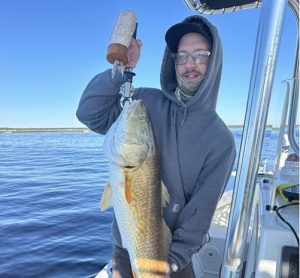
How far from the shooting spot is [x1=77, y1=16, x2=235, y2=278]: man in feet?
8.44

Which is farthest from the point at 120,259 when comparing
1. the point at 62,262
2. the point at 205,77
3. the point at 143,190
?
the point at 62,262

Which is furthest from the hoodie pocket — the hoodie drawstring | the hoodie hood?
the hoodie hood

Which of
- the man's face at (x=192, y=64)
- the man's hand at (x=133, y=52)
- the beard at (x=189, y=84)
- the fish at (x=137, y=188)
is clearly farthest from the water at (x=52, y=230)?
the man's hand at (x=133, y=52)

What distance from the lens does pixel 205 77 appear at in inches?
103

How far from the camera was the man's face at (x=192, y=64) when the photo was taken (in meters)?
2.62

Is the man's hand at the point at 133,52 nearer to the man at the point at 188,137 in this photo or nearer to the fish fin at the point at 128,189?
the man at the point at 188,137

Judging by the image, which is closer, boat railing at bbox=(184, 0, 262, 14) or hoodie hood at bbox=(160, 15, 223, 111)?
hoodie hood at bbox=(160, 15, 223, 111)

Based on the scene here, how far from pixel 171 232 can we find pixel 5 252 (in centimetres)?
618

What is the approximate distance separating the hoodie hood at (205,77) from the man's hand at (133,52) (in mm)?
547

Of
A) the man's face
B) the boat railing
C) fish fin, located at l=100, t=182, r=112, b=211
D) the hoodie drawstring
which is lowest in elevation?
fish fin, located at l=100, t=182, r=112, b=211

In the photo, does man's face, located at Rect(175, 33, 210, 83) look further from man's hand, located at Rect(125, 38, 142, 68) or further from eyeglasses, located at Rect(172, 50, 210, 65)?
man's hand, located at Rect(125, 38, 142, 68)

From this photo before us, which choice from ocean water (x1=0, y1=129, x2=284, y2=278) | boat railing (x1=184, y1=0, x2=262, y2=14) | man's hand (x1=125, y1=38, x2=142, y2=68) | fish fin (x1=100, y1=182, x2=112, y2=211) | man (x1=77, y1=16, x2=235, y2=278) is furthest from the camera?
ocean water (x1=0, y1=129, x2=284, y2=278)

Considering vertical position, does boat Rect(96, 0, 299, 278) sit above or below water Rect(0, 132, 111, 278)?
above

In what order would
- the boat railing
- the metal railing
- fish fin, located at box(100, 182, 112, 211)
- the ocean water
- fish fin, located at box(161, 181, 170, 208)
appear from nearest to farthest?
the metal railing, fish fin, located at box(100, 182, 112, 211), fish fin, located at box(161, 181, 170, 208), the boat railing, the ocean water
